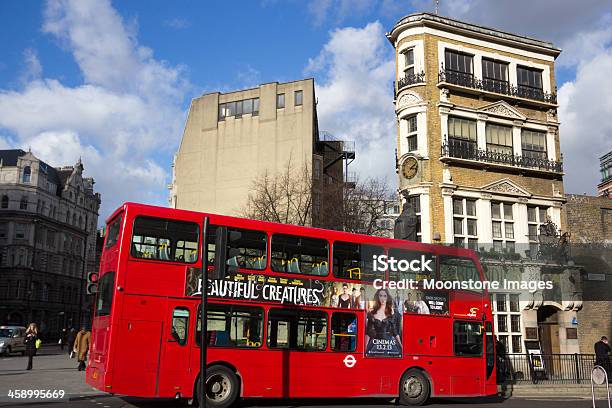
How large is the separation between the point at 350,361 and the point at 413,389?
2.21 m

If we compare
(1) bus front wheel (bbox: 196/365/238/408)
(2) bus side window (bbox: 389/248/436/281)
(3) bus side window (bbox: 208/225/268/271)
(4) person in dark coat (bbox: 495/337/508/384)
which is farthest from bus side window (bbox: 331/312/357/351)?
(4) person in dark coat (bbox: 495/337/508/384)

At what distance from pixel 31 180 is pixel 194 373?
70.6m

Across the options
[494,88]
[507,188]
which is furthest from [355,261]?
[494,88]

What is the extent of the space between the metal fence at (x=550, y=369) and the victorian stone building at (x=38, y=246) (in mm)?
55638

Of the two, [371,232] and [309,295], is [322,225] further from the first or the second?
[309,295]

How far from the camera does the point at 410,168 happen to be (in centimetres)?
2734

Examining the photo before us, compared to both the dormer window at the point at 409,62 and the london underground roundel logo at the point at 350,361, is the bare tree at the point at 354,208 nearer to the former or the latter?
the dormer window at the point at 409,62

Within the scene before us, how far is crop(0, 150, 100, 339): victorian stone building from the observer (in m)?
72.1

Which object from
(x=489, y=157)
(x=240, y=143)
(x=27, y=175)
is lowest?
(x=489, y=157)

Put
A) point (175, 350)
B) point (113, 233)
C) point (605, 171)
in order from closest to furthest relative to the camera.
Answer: point (175, 350), point (113, 233), point (605, 171)

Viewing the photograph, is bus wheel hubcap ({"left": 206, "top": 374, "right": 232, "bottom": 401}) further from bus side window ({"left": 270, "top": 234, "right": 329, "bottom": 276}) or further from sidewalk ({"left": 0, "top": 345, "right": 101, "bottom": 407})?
sidewalk ({"left": 0, "top": 345, "right": 101, "bottom": 407})

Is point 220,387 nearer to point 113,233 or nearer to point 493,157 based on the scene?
point 113,233

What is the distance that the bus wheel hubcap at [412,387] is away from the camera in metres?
15.7

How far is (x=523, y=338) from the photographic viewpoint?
87.5 feet
